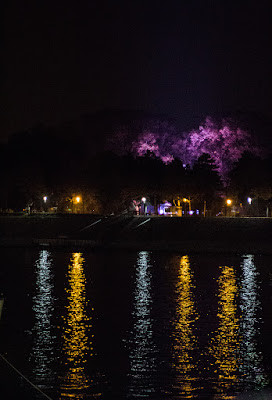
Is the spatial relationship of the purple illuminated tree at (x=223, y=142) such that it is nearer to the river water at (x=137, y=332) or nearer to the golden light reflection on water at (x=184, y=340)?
the river water at (x=137, y=332)

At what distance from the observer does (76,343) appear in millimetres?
23219

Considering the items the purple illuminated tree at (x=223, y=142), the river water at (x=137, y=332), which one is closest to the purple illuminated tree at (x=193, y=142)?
the purple illuminated tree at (x=223, y=142)

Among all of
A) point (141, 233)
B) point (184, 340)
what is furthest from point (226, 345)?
point (141, 233)

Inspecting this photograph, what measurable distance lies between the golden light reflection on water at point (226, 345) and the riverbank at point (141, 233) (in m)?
26.5

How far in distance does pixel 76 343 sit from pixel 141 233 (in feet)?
152

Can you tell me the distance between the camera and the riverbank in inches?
2480

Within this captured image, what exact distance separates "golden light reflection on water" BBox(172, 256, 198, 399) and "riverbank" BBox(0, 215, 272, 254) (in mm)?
23631

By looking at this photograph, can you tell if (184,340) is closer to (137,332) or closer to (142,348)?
(142,348)

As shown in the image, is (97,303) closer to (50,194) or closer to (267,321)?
(267,321)

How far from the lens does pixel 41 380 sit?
18.6 metres

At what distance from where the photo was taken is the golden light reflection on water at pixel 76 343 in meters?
18.1

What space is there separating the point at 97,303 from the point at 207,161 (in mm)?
53618

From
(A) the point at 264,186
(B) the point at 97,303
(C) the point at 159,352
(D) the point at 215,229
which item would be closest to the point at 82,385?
(C) the point at 159,352

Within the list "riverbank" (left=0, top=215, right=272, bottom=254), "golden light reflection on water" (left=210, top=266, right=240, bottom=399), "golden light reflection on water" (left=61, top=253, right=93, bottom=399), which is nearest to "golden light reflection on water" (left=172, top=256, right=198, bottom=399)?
"golden light reflection on water" (left=210, top=266, right=240, bottom=399)
